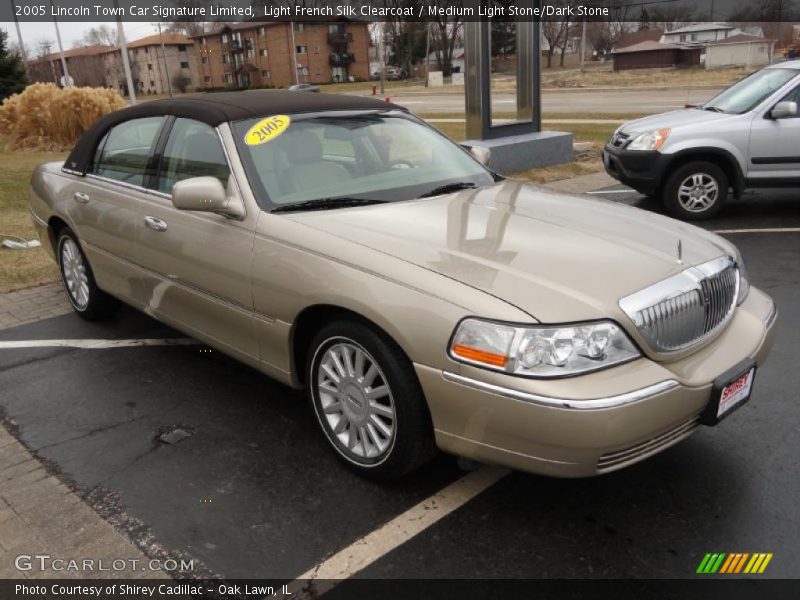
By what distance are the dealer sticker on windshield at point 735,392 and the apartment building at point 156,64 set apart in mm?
91515

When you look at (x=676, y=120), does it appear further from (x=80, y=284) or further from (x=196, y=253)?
(x=80, y=284)

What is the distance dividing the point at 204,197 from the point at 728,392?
245 cm

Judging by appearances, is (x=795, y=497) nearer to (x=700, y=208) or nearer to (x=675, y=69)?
(x=700, y=208)

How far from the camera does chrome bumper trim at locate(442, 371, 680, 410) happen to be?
239cm

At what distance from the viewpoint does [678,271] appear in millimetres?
2846

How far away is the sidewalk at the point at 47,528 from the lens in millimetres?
2611

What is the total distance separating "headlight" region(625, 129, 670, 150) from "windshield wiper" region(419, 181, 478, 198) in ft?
15.7

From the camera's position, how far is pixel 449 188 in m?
3.86

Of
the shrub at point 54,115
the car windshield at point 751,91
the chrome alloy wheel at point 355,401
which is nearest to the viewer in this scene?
the chrome alloy wheel at point 355,401

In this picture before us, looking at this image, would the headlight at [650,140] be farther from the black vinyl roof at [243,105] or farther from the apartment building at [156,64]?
the apartment building at [156,64]

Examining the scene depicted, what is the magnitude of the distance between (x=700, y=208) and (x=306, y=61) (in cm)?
7652

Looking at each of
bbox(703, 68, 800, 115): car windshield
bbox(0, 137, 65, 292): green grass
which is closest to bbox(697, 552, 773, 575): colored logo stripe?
bbox(0, 137, 65, 292): green grass

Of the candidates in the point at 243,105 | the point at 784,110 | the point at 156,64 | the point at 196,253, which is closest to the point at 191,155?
the point at 243,105

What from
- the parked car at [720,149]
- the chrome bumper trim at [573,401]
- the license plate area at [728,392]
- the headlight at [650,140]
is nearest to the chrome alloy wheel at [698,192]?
the parked car at [720,149]
